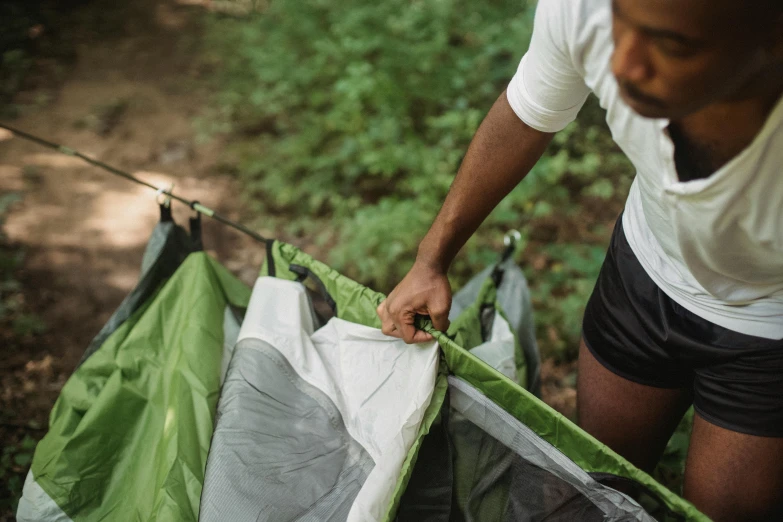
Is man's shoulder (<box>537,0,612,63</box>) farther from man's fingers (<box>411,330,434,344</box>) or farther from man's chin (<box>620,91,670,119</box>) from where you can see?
man's fingers (<box>411,330,434,344</box>)

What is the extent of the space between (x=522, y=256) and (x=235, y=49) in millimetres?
3031

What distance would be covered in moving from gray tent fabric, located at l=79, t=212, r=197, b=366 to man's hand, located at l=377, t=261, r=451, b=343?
0.78 metres

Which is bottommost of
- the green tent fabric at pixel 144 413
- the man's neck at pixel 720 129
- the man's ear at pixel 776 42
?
the green tent fabric at pixel 144 413

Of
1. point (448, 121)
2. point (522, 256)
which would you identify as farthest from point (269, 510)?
point (448, 121)

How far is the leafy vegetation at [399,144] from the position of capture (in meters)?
2.61

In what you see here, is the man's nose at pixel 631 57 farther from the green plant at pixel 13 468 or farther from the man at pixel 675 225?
the green plant at pixel 13 468

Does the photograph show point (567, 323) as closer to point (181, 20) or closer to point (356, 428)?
point (356, 428)

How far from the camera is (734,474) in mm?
1025

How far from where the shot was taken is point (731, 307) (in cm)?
100

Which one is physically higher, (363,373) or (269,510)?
(363,373)

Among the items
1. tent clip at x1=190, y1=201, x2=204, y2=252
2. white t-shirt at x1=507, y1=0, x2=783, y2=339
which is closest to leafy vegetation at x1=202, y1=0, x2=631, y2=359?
tent clip at x1=190, y1=201, x2=204, y2=252

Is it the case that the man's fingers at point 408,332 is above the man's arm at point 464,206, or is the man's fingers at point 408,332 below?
below

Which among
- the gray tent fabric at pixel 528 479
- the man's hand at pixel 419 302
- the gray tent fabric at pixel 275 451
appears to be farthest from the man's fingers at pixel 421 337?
the gray tent fabric at pixel 275 451

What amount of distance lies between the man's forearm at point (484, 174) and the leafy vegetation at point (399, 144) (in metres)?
1.27
